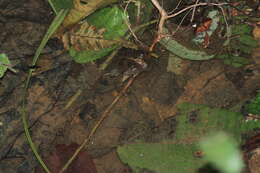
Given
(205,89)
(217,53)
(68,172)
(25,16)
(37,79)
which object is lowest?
(68,172)

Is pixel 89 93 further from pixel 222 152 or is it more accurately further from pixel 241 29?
pixel 222 152

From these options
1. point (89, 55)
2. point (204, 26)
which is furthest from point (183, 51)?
point (89, 55)

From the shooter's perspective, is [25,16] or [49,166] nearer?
[49,166]

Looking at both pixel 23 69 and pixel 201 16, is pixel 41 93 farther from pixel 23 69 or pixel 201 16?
pixel 201 16

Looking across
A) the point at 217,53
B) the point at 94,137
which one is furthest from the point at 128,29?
the point at 94,137

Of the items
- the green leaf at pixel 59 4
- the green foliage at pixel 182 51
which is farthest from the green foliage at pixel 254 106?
the green leaf at pixel 59 4

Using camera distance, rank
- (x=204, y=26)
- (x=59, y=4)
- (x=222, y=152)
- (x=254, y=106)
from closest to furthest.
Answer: (x=222, y=152) → (x=254, y=106) → (x=59, y=4) → (x=204, y=26)
